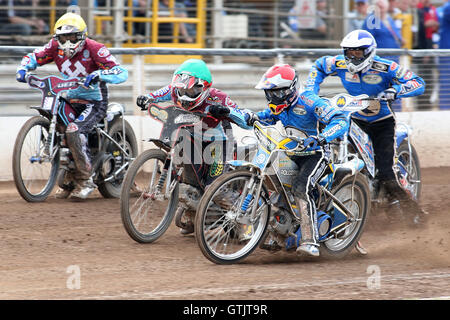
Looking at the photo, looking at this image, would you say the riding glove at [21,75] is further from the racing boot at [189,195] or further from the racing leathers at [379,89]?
the racing leathers at [379,89]

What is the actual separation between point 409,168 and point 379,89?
1.19 meters

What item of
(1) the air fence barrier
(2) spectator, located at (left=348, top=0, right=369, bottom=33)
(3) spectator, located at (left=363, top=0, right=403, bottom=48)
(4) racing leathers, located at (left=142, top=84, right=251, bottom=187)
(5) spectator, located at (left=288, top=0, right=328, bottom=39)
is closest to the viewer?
(4) racing leathers, located at (left=142, top=84, right=251, bottom=187)

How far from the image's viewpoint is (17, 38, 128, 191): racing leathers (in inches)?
364

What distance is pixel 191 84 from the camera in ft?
23.2

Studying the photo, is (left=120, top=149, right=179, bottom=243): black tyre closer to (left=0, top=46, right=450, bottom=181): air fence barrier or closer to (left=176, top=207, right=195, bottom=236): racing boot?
(left=176, top=207, right=195, bottom=236): racing boot

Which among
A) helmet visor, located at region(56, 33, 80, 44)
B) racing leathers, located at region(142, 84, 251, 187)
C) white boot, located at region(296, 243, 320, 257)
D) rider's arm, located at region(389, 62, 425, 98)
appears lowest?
white boot, located at region(296, 243, 320, 257)

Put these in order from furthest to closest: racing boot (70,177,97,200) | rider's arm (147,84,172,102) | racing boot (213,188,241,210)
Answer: racing boot (70,177,97,200), rider's arm (147,84,172,102), racing boot (213,188,241,210)

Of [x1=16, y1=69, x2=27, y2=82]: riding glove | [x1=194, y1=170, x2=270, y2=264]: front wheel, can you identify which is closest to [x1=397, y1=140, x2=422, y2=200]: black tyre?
[x1=194, y1=170, x2=270, y2=264]: front wheel

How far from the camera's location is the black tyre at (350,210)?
23.6 feet

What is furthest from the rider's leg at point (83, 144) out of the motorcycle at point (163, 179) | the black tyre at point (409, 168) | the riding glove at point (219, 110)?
the black tyre at point (409, 168)

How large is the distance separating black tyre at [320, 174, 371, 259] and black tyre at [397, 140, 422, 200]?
1648mm

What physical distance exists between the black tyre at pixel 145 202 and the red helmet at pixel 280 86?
1.09 m

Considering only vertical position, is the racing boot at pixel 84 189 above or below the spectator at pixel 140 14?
below

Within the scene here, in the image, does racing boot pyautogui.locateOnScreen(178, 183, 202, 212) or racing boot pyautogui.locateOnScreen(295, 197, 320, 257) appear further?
racing boot pyautogui.locateOnScreen(178, 183, 202, 212)
